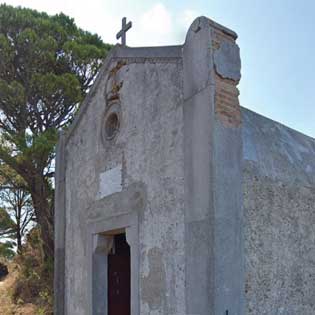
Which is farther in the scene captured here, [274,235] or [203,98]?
[274,235]

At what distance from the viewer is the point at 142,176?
242 inches

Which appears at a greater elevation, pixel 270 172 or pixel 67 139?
pixel 67 139

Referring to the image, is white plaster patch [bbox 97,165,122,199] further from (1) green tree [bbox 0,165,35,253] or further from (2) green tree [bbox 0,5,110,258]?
(1) green tree [bbox 0,165,35,253]

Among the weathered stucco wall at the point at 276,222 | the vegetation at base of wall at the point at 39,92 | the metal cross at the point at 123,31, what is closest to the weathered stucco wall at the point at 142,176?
the metal cross at the point at 123,31

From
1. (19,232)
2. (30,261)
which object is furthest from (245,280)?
(19,232)

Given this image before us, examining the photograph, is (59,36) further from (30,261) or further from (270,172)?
(270,172)

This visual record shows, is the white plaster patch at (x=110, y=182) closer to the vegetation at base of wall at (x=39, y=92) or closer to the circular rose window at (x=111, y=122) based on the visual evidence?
the circular rose window at (x=111, y=122)

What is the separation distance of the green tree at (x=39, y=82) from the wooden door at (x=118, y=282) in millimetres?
5854

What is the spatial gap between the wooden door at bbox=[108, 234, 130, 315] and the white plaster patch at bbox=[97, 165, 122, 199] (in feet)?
2.72

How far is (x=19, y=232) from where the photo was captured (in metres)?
18.1

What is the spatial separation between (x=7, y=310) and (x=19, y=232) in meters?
4.88

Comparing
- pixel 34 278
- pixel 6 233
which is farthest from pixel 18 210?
pixel 34 278

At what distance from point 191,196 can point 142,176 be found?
48.3 inches

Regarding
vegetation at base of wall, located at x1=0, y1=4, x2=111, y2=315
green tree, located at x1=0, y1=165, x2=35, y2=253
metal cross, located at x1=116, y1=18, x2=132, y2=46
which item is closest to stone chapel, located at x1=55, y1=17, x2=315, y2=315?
metal cross, located at x1=116, y1=18, x2=132, y2=46
